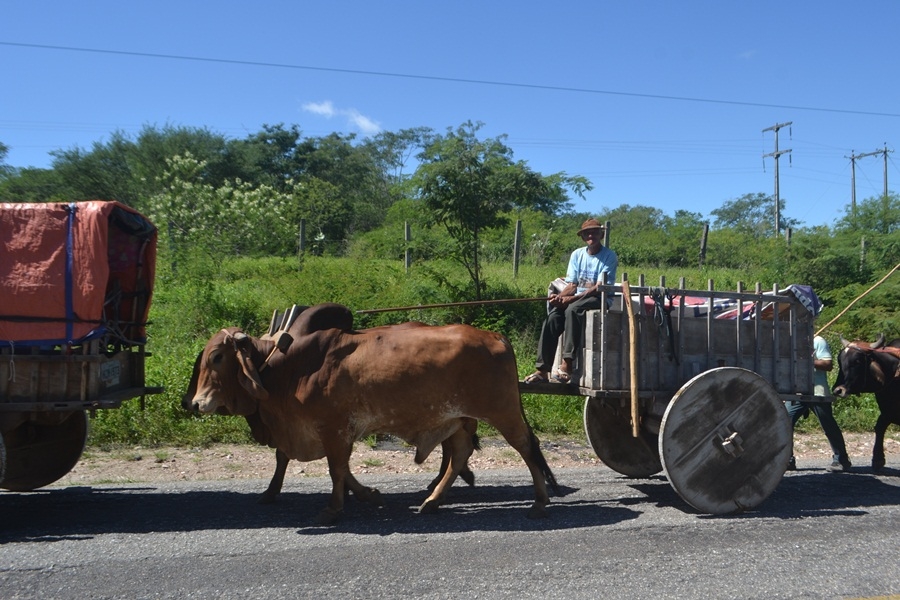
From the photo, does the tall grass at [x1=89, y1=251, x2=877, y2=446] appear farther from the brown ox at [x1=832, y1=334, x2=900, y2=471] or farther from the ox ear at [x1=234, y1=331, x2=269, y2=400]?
the ox ear at [x1=234, y1=331, x2=269, y2=400]

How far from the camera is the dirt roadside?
8602mm

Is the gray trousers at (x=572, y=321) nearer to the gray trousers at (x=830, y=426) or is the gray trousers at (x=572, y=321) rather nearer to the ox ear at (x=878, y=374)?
the gray trousers at (x=830, y=426)

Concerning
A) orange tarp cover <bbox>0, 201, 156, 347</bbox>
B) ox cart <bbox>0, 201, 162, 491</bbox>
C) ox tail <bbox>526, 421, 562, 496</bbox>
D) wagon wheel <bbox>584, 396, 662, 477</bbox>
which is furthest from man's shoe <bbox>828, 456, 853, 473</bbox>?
orange tarp cover <bbox>0, 201, 156, 347</bbox>

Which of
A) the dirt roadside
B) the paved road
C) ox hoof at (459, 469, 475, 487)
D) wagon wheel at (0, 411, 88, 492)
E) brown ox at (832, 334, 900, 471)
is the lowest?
the dirt roadside

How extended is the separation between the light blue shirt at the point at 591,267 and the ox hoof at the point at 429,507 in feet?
7.63

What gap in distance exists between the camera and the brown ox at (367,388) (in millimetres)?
6625

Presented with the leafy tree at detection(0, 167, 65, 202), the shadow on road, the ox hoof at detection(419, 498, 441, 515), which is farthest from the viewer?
the leafy tree at detection(0, 167, 65, 202)

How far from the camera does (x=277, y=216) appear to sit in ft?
79.1

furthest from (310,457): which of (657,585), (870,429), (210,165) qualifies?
(210,165)

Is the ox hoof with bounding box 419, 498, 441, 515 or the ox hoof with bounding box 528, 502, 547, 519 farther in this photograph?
the ox hoof with bounding box 419, 498, 441, 515

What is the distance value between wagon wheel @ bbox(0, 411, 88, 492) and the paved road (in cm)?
15

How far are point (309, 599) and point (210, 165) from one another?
31459mm

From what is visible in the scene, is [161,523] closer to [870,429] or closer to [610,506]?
[610,506]

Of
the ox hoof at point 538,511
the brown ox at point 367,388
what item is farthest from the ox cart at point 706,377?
the ox hoof at point 538,511
